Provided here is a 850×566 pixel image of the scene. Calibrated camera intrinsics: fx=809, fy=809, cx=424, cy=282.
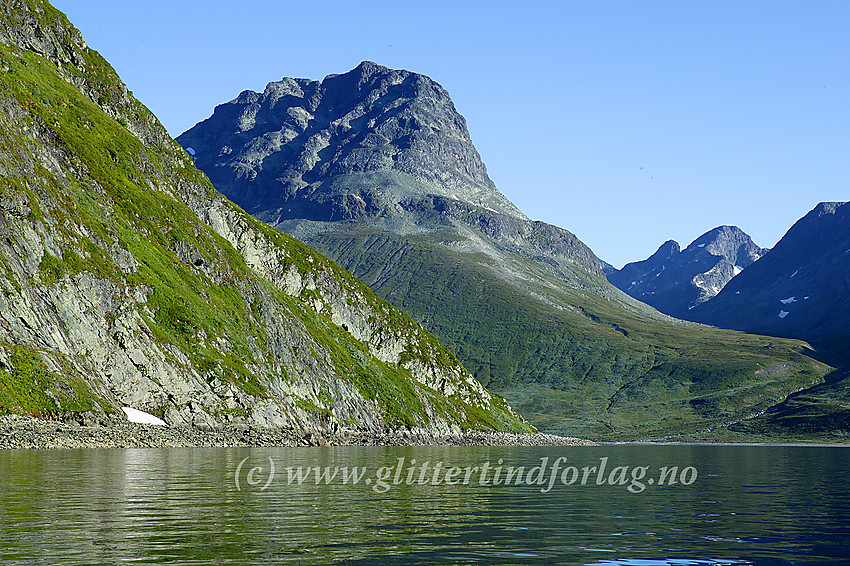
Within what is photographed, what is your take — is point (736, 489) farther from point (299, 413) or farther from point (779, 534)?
point (299, 413)

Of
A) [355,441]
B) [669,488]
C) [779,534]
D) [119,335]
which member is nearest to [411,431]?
[355,441]

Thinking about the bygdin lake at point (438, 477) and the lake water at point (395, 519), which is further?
the bygdin lake at point (438, 477)

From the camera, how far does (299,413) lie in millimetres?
158500

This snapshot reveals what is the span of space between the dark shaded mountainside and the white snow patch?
177 cm

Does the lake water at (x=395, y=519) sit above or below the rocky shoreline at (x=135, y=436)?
above

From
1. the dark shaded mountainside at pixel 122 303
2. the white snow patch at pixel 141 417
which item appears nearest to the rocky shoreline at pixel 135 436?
the dark shaded mountainside at pixel 122 303

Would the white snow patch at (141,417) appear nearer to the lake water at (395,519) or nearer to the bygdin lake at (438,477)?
the bygdin lake at (438,477)

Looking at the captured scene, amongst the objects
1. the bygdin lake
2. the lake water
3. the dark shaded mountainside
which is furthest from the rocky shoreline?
the lake water

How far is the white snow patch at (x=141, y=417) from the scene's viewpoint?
122438 millimetres

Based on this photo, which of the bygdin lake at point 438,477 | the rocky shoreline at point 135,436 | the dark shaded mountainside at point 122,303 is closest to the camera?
the bygdin lake at point 438,477

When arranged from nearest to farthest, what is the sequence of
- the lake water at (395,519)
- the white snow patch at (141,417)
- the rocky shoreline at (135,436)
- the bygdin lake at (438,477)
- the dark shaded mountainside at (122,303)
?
the lake water at (395,519) < the bygdin lake at (438,477) < the rocky shoreline at (135,436) < the dark shaded mountainside at (122,303) < the white snow patch at (141,417)

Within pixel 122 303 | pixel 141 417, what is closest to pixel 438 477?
pixel 141 417

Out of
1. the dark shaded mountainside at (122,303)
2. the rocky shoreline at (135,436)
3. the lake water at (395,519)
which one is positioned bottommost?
the rocky shoreline at (135,436)

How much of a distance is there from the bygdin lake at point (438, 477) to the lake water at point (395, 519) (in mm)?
460
